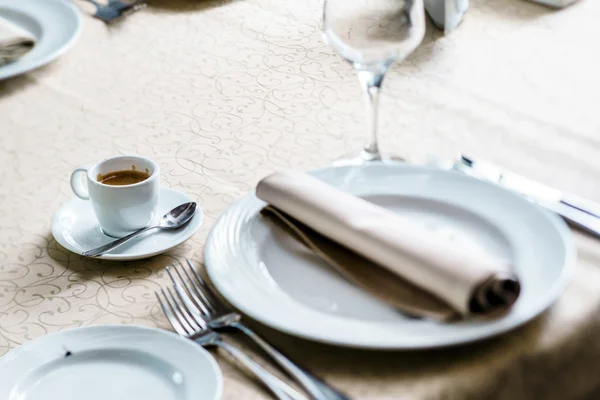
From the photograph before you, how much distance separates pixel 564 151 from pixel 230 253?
0.39 m

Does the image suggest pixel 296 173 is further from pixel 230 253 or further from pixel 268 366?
pixel 268 366

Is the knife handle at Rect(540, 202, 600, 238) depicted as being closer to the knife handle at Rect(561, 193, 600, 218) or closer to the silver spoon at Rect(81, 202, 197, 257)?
the knife handle at Rect(561, 193, 600, 218)

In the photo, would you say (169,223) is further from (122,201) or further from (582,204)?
(582,204)

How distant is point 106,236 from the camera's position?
0.74 meters

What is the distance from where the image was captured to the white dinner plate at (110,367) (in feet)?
1.79

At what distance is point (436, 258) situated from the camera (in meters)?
0.57

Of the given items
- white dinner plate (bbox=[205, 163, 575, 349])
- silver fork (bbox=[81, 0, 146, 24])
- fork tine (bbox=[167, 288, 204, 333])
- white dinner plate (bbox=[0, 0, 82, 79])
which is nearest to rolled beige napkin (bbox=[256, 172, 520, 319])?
white dinner plate (bbox=[205, 163, 575, 349])

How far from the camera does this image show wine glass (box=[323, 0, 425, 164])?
0.73m

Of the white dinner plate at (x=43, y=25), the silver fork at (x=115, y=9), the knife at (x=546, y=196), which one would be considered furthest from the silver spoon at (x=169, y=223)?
the silver fork at (x=115, y=9)

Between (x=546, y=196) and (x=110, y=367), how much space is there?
413 millimetres

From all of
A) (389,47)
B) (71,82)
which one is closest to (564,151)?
(389,47)

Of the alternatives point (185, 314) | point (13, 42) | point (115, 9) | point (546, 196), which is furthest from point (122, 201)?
point (115, 9)

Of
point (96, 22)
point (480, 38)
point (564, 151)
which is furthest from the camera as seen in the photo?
point (96, 22)

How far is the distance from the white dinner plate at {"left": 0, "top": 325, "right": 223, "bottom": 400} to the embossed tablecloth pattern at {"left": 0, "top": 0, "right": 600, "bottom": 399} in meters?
0.03
